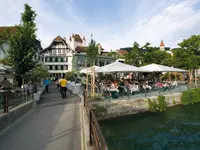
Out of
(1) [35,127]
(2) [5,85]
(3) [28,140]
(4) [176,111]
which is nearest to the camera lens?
(3) [28,140]

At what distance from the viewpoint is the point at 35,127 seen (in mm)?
5969

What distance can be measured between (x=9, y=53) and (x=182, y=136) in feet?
43.4

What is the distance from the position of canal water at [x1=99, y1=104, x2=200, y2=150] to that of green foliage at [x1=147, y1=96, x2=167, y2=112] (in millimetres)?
452

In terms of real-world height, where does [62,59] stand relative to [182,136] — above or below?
above

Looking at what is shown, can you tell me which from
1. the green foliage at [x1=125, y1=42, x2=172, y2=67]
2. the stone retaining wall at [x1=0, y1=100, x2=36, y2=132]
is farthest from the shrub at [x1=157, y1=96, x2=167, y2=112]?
the green foliage at [x1=125, y1=42, x2=172, y2=67]

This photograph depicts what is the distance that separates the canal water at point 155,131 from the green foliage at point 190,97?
7.08 feet

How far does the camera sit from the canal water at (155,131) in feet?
24.2

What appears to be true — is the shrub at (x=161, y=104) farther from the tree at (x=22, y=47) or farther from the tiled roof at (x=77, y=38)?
the tiled roof at (x=77, y=38)

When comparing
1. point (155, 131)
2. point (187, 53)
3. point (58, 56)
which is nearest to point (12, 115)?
point (155, 131)

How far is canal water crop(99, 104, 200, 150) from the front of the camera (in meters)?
7.39

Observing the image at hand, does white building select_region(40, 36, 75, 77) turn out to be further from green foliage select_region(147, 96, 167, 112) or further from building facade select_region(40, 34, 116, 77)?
green foliage select_region(147, 96, 167, 112)

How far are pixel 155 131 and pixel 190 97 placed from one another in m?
8.32

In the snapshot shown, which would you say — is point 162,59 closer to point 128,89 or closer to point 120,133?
point 128,89

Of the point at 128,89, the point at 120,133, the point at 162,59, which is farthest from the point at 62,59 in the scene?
the point at 120,133
